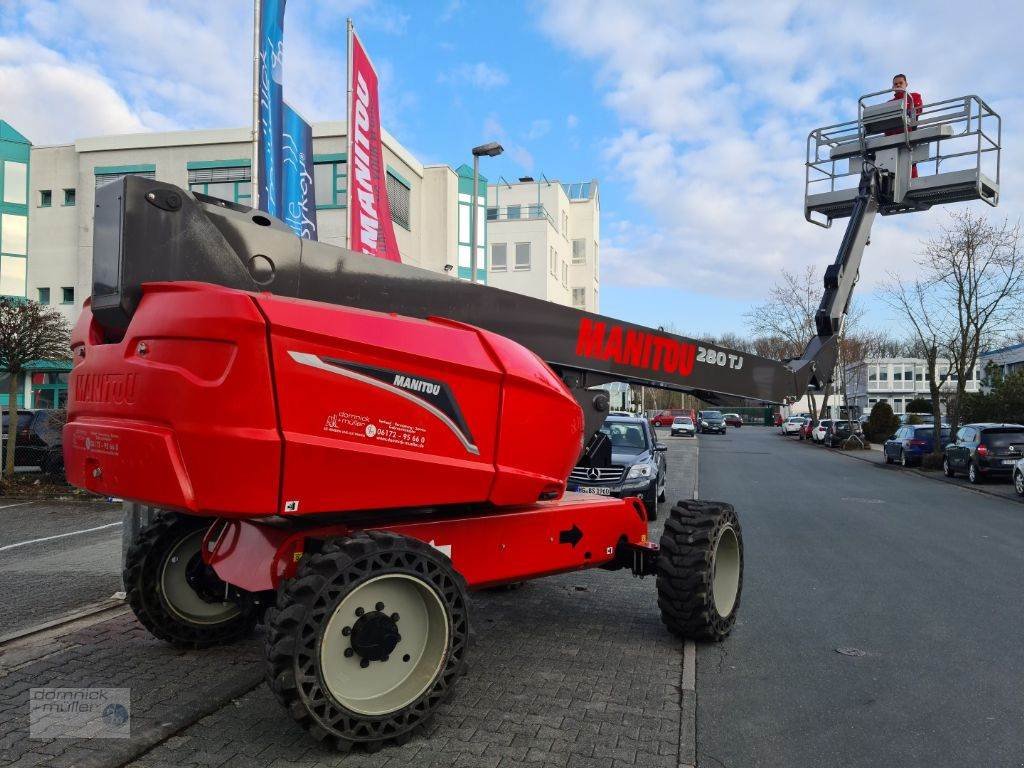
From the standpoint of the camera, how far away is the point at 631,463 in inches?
490

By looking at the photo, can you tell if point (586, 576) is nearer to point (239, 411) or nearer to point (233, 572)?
point (233, 572)

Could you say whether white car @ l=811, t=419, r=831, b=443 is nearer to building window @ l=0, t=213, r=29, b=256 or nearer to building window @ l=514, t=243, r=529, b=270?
building window @ l=514, t=243, r=529, b=270

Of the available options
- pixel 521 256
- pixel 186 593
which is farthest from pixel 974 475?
pixel 521 256

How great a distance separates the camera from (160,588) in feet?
17.0

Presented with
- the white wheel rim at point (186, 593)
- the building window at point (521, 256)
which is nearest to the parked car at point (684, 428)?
the building window at point (521, 256)

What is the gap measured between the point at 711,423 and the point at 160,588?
2135 inches

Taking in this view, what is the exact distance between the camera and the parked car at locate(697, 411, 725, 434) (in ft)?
185

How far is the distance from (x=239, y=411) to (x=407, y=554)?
3.54ft

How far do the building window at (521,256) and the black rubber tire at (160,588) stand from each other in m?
45.7

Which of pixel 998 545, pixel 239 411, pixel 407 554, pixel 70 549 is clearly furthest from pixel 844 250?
pixel 70 549

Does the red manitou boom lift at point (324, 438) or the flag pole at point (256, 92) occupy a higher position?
the flag pole at point (256, 92)

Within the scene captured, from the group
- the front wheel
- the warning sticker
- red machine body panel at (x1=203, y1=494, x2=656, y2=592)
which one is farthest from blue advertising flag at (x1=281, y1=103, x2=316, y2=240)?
the front wheel

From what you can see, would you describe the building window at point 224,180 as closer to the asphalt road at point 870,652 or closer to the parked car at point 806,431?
the asphalt road at point 870,652

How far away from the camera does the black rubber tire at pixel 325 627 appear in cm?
354
